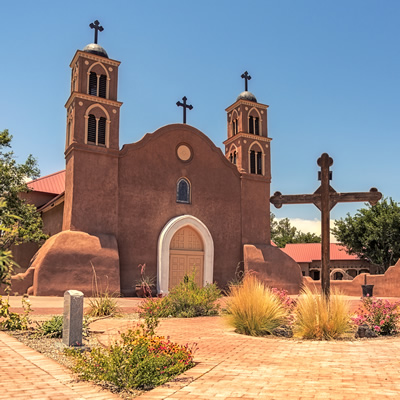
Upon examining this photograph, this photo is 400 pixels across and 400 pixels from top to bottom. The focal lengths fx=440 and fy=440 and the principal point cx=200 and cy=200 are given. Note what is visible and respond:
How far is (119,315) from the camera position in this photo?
447 inches

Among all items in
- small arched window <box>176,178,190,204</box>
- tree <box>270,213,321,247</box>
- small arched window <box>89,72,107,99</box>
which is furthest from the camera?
tree <box>270,213,321,247</box>

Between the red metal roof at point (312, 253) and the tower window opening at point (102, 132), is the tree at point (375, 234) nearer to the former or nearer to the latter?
the red metal roof at point (312, 253)

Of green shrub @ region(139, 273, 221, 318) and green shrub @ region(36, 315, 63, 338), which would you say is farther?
green shrub @ region(139, 273, 221, 318)

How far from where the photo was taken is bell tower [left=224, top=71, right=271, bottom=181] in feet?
86.8

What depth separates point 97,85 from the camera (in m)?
22.2

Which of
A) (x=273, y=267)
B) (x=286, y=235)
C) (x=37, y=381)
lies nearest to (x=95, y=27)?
(x=273, y=267)

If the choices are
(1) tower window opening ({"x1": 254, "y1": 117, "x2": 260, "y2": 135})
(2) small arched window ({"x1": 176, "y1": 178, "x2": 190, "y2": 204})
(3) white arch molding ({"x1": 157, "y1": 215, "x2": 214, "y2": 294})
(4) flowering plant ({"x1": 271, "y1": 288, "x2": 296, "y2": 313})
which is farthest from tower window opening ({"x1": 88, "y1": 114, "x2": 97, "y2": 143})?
(4) flowering plant ({"x1": 271, "y1": 288, "x2": 296, "y2": 313})

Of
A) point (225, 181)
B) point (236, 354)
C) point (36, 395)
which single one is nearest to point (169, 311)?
point (236, 354)

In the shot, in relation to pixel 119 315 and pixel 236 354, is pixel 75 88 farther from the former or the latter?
pixel 236 354

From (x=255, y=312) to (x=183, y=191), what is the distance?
15304 mm

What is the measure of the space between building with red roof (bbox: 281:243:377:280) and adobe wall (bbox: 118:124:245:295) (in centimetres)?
1623

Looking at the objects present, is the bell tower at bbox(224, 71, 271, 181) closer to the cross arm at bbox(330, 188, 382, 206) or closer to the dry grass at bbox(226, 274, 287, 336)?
the cross arm at bbox(330, 188, 382, 206)

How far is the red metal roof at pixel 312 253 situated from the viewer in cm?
4218

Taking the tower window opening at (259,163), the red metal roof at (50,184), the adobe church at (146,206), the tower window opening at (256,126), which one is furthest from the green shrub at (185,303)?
the red metal roof at (50,184)
